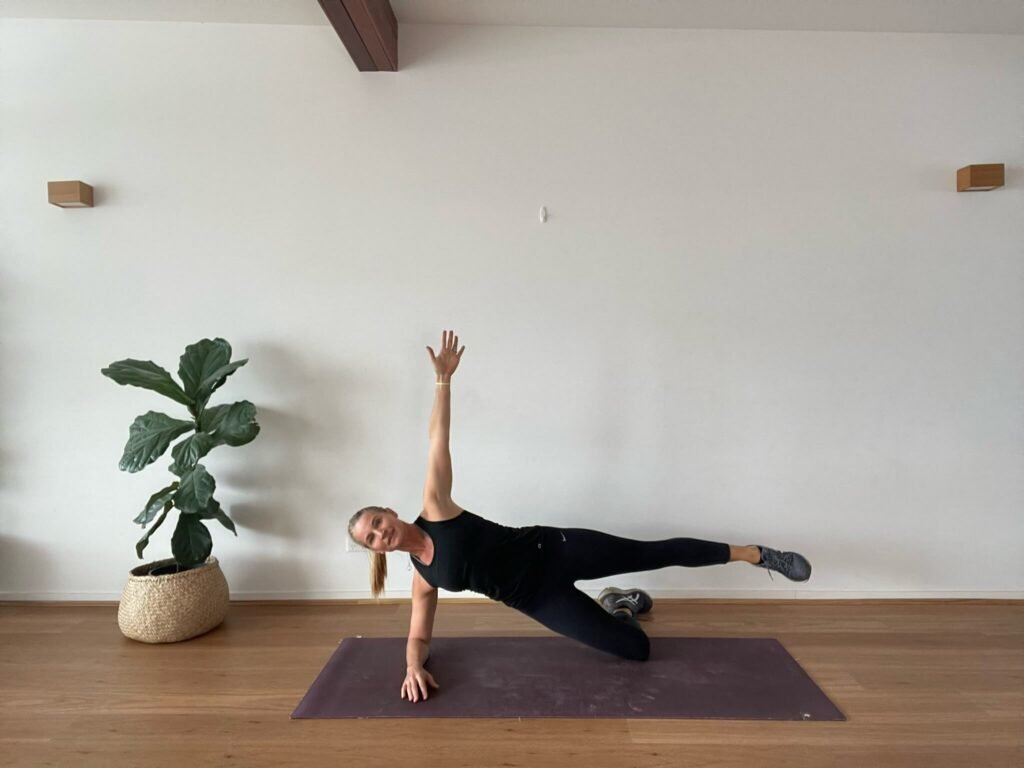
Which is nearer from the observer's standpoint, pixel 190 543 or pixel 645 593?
pixel 190 543

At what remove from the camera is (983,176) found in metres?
2.86

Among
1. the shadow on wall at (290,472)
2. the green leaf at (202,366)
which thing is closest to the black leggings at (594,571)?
the shadow on wall at (290,472)

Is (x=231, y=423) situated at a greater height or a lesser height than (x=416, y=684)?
greater

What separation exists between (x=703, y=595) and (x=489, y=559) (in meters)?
1.37

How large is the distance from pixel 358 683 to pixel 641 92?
2.91 m

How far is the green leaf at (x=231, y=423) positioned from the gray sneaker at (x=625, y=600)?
5.77ft

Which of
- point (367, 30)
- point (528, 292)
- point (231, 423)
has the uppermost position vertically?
point (367, 30)

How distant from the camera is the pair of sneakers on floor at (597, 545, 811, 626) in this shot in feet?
8.36

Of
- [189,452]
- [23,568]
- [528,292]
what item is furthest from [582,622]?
[23,568]

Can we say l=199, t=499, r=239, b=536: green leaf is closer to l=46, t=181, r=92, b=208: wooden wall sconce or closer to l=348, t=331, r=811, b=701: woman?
l=348, t=331, r=811, b=701: woman

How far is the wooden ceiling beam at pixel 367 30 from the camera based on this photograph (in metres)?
2.46

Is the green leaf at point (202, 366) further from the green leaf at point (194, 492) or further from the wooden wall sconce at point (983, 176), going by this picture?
the wooden wall sconce at point (983, 176)

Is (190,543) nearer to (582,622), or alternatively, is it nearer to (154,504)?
(154,504)

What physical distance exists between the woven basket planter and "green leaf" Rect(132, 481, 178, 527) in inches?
9.5
